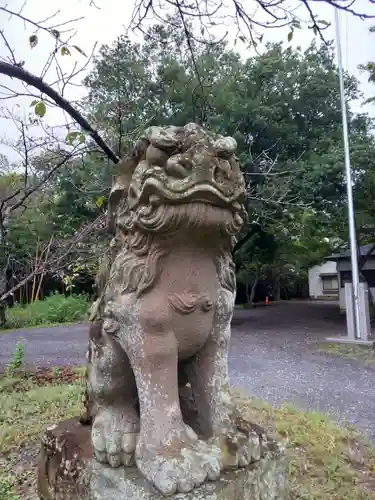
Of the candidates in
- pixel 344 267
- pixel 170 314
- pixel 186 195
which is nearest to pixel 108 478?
pixel 170 314

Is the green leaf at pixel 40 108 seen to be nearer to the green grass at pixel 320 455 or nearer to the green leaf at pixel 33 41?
the green leaf at pixel 33 41

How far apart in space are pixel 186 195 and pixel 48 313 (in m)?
13.5

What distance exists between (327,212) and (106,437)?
951cm

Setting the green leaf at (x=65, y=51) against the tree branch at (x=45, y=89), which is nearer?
the tree branch at (x=45, y=89)

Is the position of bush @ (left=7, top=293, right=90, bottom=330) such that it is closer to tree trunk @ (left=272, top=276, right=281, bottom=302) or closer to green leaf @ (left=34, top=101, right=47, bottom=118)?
green leaf @ (left=34, top=101, right=47, bottom=118)

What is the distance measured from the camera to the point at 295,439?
3.47 metres

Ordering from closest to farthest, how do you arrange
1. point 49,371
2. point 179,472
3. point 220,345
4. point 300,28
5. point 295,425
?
point 179,472, point 220,345, point 300,28, point 295,425, point 49,371

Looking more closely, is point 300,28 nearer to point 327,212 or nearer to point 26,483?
point 26,483

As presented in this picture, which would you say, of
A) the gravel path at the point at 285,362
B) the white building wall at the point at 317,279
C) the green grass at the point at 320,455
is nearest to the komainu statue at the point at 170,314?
the green grass at the point at 320,455

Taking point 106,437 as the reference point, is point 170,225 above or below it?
above

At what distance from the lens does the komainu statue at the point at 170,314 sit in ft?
5.42

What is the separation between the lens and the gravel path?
17.3 feet

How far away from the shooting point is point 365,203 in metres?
11.0

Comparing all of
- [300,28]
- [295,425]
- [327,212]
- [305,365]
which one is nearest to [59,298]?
[327,212]
